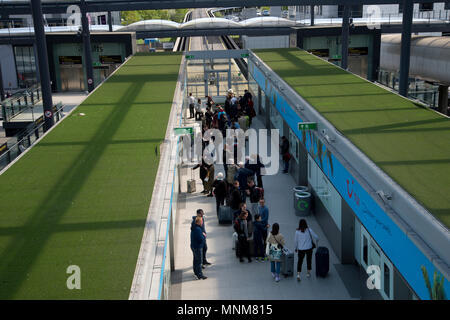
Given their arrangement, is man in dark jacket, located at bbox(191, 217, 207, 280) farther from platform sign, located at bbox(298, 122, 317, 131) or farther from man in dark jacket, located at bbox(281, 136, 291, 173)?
man in dark jacket, located at bbox(281, 136, 291, 173)

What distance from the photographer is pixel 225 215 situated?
1452 cm

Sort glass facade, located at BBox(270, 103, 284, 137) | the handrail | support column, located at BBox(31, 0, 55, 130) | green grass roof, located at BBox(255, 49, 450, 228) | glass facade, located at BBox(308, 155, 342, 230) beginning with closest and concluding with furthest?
green grass roof, located at BBox(255, 49, 450, 228), glass facade, located at BBox(308, 155, 342, 230), the handrail, support column, located at BBox(31, 0, 55, 130), glass facade, located at BBox(270, 103, 284, 137)

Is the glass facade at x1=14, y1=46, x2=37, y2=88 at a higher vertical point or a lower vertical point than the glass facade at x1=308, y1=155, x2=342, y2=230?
higher

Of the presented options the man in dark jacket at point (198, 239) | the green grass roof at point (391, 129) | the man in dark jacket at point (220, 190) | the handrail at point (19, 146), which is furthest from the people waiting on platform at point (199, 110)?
the man in dark jacket at point (198, 239)

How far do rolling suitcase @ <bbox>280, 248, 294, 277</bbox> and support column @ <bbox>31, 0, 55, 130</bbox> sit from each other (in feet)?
32.9

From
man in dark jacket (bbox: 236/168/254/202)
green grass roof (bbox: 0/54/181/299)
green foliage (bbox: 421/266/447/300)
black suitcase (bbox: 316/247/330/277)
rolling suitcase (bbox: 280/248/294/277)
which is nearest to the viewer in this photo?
green foliage (bbox: 421/266/447/300)

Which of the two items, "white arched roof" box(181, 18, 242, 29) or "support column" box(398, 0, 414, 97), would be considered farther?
"white arched roof" box(181, 18, 242, 29)

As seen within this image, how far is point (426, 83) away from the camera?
2561 centimetres

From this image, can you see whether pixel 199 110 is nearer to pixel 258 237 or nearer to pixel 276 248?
pixel 258 237

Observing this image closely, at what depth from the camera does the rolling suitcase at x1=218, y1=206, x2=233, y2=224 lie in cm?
1450

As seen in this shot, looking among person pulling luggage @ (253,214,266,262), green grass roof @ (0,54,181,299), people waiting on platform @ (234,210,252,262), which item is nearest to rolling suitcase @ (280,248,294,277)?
person pulling luggage @ (253,214,266,262)

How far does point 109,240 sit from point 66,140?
253 inches

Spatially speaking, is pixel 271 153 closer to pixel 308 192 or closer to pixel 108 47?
pixel 308 192
